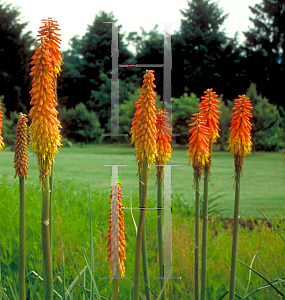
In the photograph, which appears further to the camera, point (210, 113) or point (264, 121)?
point (264, 121)

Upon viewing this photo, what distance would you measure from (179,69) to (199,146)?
26276 millimetres

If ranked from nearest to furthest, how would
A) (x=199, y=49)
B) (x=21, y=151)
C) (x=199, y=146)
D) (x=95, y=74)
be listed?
1. (x=21, y=151)
2. (x=199, y=146)
3. (x=199, y=49)
4. (x=95, y=74)

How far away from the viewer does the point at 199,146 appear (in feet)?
6.72

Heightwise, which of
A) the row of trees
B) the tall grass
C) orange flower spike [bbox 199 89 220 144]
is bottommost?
the tall grass

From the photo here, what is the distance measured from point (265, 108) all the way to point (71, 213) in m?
15.1

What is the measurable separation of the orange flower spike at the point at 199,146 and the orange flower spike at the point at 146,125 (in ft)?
1.71

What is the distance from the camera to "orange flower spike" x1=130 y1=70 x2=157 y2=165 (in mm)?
1540

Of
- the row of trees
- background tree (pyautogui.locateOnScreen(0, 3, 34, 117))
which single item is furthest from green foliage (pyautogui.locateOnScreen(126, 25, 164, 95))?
background tree (pyautogui.locateOnScreen(0, 3, 34, 117))

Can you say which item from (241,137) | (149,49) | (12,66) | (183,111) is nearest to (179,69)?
(149,49)

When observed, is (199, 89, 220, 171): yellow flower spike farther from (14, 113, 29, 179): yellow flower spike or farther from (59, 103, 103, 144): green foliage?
(59, 103, 103, 144): green foliage

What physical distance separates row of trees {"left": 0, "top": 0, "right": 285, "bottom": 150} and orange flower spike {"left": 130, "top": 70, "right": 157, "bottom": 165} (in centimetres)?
1792

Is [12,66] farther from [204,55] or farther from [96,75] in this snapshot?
[204,55]

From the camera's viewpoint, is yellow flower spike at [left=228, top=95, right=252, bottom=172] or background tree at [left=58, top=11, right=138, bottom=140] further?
background tree at [left=58, top=11, right=138, bottom=140]

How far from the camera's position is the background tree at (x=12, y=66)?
1038 inches
